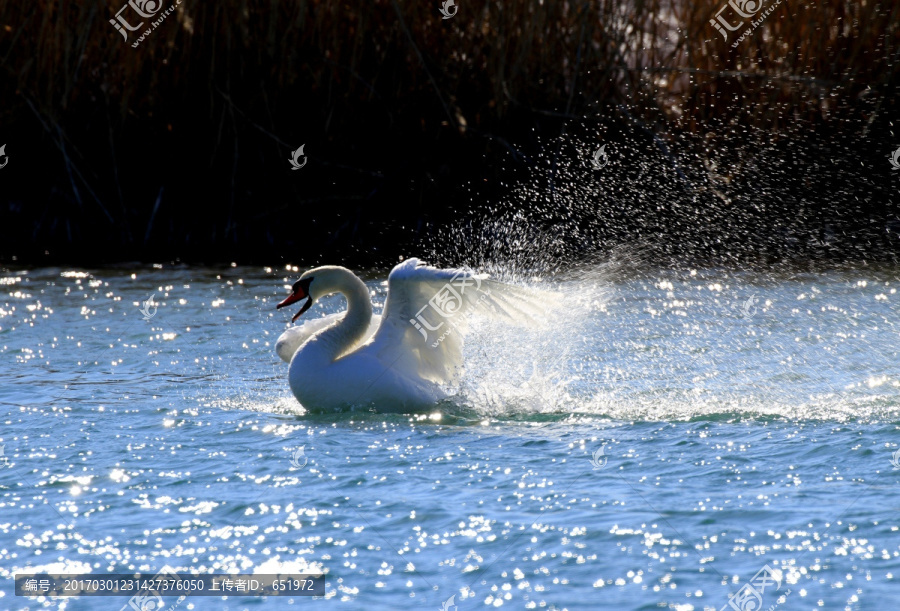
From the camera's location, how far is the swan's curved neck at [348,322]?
24.7ft

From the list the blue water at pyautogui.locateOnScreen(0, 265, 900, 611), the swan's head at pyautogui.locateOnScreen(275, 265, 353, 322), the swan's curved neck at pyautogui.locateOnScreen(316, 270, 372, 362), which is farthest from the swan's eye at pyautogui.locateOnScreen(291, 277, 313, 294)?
the blue water at pyautogui.locateOnScreen(0, 265, 900, 611)

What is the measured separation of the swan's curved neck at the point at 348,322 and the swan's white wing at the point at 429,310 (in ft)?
0.58

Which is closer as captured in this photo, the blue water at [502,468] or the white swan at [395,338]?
the blue water at [502,468]

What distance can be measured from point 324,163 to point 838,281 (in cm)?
636

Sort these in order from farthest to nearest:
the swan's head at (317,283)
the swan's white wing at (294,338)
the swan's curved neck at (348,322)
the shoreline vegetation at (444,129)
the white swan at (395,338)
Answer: the shoreline vegetation at (444,129) → the swan's white wing at (294,338) → the swan's head at (317,283) → the swan's curved neck at (348,322) → the white swan at (395,338)

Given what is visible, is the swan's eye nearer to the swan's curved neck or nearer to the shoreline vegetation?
the swan's curved neck

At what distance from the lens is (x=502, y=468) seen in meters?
6.02

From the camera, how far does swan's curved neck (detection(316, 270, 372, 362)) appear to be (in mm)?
7523

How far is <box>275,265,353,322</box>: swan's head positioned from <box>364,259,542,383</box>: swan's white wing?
1.27 ft

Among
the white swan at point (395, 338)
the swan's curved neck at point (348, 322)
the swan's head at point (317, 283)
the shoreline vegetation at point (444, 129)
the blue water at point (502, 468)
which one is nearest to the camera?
the blue water at point (502, 468)

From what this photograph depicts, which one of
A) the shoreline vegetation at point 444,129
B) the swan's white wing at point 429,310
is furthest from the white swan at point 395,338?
the shoreline vegetation at point 444,129

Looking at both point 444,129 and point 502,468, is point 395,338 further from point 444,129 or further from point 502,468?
point 444,129

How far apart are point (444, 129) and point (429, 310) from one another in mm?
7113

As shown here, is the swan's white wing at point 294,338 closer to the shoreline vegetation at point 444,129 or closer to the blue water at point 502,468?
the blue water at point 502,468
